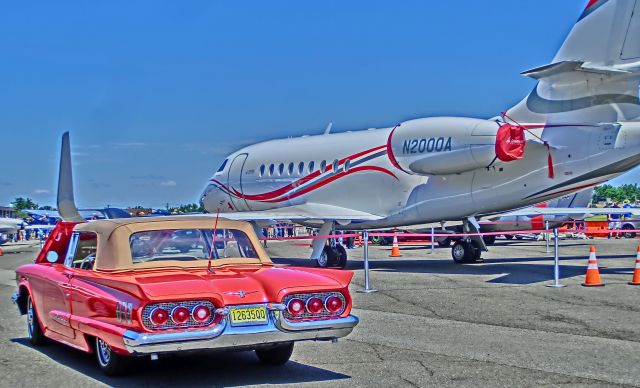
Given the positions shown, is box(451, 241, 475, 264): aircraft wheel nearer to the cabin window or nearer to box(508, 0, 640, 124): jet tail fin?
box(508, 0, 640, 124): jet tail fin

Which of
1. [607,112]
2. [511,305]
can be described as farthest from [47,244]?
[607,112]

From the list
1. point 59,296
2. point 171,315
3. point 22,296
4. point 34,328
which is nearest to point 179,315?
point 171,315

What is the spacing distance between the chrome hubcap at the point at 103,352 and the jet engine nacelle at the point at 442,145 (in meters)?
12.9

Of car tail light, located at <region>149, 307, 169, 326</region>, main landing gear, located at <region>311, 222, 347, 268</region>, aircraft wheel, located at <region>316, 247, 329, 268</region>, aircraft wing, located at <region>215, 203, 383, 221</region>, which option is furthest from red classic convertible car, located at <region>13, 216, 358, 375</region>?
aircraft wheel, located at <region>316, 247, 329, 268</region>

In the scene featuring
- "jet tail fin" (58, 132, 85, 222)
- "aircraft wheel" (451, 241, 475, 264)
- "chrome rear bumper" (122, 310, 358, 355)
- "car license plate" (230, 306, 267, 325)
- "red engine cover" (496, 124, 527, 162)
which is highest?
"red engine cover" (496, 124, 527, 162)

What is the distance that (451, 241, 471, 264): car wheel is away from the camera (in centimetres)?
2211

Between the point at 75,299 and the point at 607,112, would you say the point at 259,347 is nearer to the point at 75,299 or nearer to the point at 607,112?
the point at 75,299

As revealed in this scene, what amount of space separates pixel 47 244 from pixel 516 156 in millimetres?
11846

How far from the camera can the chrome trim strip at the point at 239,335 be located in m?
6.54

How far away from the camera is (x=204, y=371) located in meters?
7.80

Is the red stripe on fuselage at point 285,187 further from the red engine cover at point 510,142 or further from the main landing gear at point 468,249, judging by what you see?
the red engine cover at point 510,142

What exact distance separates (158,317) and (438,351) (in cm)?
335

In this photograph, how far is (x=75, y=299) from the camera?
7664 millimetres

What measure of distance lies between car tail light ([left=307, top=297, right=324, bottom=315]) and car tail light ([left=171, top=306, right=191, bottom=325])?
1.11 m
